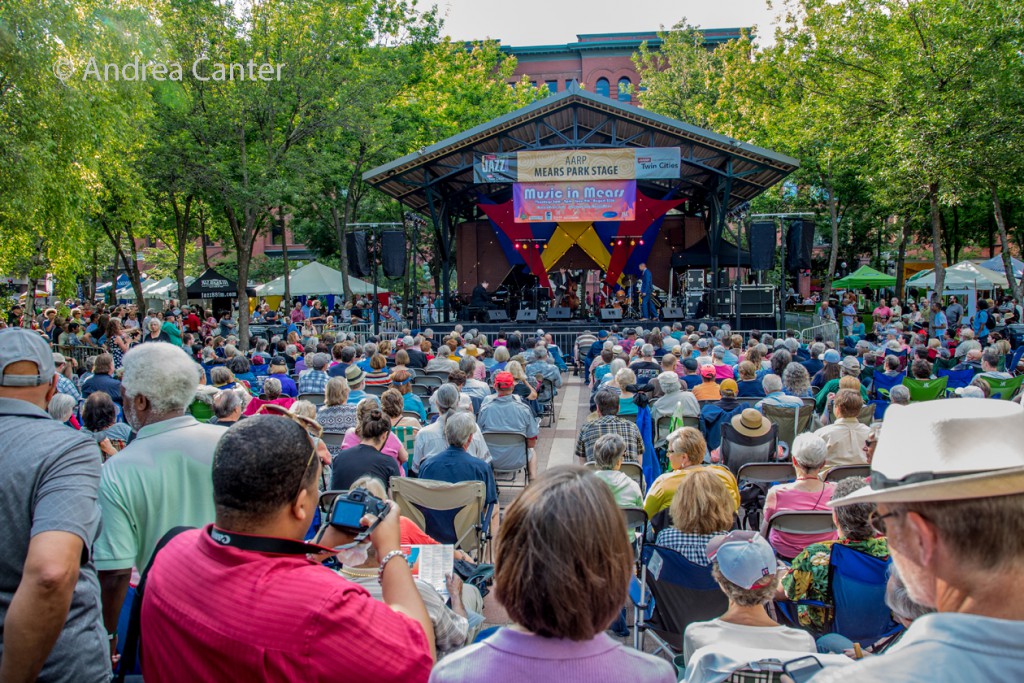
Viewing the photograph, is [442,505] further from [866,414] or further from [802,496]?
[866,414]

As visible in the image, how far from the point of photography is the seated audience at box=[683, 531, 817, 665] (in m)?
2.49

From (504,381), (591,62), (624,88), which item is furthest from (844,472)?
(591,62)

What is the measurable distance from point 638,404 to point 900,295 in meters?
28.8

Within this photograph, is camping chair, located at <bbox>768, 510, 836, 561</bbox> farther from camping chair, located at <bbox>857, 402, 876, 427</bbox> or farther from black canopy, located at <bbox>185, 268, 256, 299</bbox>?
black canopy, located at <bbox>185, 268, 256, 299</bbox>

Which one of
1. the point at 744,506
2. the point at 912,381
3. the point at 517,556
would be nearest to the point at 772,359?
the point at 912,381

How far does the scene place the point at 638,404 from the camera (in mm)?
7293

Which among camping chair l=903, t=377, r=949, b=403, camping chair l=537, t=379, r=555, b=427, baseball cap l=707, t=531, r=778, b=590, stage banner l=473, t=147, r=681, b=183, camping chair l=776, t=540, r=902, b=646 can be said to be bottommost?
camping chair l=537, t=379, r=555, b=427

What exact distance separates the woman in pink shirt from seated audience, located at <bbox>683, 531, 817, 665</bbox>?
1733mm

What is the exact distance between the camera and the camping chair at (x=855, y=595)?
10.7 ft

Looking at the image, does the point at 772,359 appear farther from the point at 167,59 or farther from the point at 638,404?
the point at 167,59

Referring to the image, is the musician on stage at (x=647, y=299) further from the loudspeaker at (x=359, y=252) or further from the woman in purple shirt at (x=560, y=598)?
the woman in purple shirt at (x=560, y=598)

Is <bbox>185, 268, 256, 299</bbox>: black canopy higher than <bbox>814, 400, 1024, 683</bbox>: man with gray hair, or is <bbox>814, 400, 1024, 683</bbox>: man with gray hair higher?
<bbox>185, 268, 256, 299</bbox>: black canopy

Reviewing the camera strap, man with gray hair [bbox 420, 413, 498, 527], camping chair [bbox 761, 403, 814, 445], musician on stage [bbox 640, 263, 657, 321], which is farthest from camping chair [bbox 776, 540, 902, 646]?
musician on stage [bbox 640, 263, 657, 321]

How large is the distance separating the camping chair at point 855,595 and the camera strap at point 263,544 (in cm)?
247
